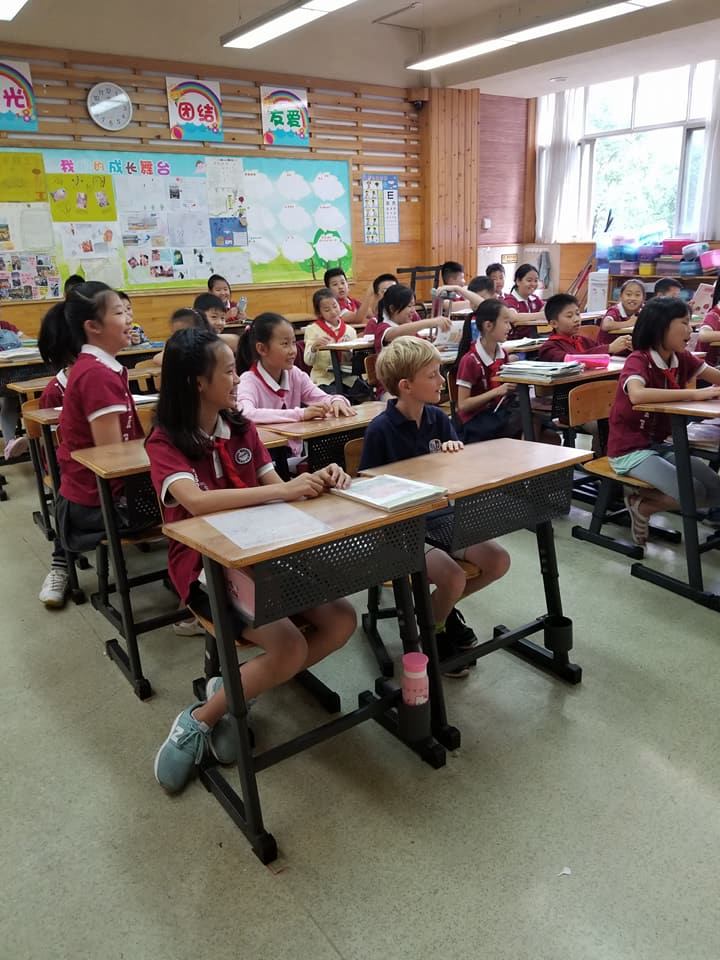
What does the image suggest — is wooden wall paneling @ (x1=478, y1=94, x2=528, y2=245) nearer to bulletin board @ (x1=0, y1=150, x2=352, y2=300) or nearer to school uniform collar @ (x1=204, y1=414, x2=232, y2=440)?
bulletin board @ (x1=0, y1=150, x2=352, y2=300)

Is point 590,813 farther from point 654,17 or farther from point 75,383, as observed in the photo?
point 654,17

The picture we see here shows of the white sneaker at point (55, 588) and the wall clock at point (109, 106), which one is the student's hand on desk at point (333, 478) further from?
the wall clock at point (109, 106)

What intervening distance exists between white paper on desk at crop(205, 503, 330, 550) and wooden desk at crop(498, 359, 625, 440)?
6.45ft

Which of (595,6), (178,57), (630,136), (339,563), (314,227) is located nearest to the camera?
(339,563)

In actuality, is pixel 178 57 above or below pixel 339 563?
above

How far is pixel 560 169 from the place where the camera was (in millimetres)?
9031

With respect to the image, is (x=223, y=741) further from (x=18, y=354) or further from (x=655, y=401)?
(x=18, y=354)

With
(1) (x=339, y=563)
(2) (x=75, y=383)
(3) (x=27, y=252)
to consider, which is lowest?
(1) (x=339, y=563)

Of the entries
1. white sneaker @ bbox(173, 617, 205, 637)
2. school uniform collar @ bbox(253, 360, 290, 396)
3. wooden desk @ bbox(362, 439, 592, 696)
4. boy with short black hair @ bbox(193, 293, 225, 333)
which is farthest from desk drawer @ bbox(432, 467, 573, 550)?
boy with short black hair @ bbox(193, 293, 225, 333)

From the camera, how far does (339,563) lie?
1589 millimetres

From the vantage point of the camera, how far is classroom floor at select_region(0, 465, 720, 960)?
1.38 m

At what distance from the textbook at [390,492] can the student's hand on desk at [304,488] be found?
0.14ft

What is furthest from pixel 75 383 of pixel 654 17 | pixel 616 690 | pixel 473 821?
pixel 654 17

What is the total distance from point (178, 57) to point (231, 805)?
21.8 ft
